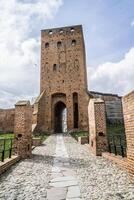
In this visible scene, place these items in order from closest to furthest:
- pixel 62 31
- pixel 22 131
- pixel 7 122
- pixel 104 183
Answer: pixel 104 183
pixel 22 131
pixel 7 122
pixel 62 31

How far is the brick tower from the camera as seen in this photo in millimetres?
24891

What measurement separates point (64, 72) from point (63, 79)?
3.12 ft

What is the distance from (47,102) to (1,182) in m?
20.9

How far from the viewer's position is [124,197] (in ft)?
12.3

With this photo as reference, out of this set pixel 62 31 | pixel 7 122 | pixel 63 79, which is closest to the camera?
pixel 63 79

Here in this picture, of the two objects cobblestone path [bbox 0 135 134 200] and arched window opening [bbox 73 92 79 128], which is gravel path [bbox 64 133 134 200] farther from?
arched window opening [bbox 73 92 79 128]

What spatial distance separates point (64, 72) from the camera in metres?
26.3

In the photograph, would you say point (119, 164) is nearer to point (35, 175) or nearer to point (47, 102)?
point (35, 175)

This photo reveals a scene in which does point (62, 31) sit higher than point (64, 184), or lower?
higher

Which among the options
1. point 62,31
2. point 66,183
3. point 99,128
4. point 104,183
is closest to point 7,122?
point 62,31

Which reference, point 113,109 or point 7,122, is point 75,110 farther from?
point 7,122

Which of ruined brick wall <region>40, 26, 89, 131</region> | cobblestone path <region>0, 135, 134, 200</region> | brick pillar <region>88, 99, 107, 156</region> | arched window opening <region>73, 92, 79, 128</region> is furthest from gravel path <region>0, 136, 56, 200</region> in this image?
arched window opening <region>73, 92, 79, 128</region>

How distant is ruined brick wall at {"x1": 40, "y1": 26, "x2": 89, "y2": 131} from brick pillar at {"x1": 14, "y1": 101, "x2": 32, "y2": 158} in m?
15.9

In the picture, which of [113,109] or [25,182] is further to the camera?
[113,109]
